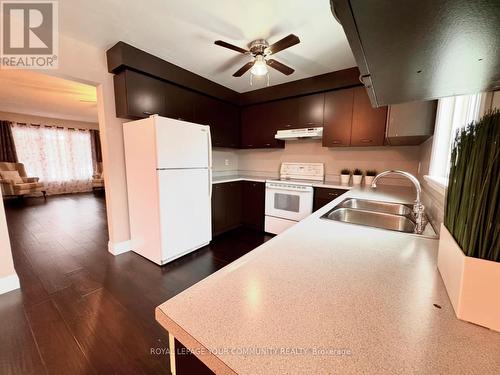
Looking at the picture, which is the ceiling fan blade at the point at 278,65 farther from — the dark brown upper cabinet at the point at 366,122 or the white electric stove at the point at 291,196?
the white electric stove at the point at 291,196

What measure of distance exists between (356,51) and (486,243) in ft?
1.76

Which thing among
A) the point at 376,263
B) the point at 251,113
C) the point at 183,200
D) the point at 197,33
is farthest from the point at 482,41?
the point at 251,113

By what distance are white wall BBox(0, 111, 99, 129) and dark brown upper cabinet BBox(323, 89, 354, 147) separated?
25.8 feet

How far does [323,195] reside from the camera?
2803 millimetres

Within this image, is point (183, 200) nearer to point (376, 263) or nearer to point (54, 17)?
point (54, 17)

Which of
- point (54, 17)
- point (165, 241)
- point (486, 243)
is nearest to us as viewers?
point (486, 243)

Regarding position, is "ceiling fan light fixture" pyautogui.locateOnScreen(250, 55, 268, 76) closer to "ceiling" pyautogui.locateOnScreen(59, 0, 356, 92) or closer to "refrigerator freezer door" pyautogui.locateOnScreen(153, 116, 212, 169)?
"ceiling" pyautogui.locateOnScreen(59, 0, 356, 92)

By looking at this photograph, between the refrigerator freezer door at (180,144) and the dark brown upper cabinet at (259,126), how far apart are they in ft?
4.14

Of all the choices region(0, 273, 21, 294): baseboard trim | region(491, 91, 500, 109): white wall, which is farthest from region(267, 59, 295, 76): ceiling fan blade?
region(0, 273, 21, 294): baseboard trim

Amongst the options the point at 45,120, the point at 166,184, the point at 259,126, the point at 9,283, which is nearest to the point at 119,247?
the point at 9,283

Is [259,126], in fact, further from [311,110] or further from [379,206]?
[379,206]

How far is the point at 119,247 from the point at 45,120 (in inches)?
254

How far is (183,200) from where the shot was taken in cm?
246

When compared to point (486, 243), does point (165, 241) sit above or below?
below
